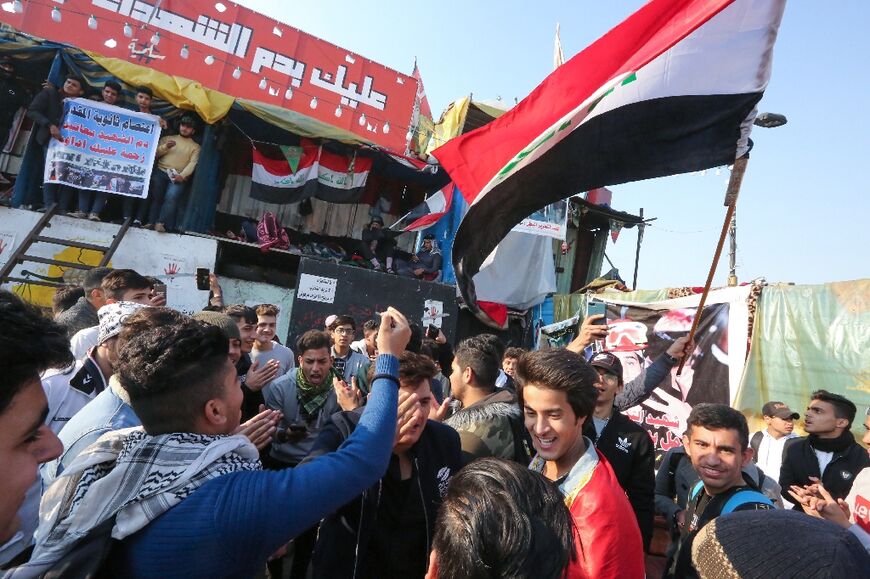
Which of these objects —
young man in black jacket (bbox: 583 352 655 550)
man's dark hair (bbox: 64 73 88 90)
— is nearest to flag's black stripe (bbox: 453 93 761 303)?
young man in black jacket (bbox: 583 352 655 550)

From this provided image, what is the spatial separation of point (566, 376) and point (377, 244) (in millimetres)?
10251

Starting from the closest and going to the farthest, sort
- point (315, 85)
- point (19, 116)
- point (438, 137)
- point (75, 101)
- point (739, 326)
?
point (739, 326) → point (75, 101) → point (19, 116) → point (315, 85) → point (438, 137)

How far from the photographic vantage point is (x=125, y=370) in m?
1.41

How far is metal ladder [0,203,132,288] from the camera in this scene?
752 centimetres

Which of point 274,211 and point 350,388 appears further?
point 274,211

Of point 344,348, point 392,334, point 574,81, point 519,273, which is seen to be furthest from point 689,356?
point 392,334

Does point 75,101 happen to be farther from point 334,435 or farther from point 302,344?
point 334,435

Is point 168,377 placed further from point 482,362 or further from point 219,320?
point 482,362

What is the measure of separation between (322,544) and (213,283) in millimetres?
4738

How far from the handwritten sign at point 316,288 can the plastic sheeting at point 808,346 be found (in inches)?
276

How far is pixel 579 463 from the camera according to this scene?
6.08ft

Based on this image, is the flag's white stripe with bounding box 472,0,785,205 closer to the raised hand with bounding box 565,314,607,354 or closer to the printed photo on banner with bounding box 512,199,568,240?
the raised hand with bounding box 565,314,607,354

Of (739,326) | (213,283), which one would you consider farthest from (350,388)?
(739,326)

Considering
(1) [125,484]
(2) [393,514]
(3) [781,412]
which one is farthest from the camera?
(3) [781,412]
